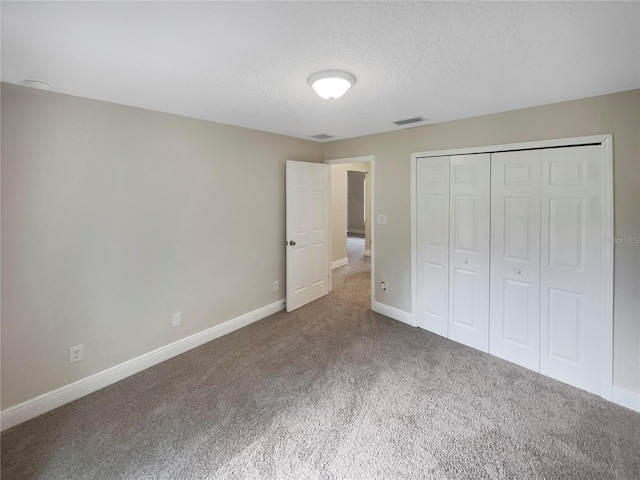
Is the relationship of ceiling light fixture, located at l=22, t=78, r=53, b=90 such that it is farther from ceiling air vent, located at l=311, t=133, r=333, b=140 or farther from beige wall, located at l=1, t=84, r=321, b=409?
ceiling air vent, located at l=311, t=133, r=333, b=140

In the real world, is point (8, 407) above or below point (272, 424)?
above

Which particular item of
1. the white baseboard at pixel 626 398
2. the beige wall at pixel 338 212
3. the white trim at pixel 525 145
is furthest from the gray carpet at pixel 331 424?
the beige wall at pixel 338 212

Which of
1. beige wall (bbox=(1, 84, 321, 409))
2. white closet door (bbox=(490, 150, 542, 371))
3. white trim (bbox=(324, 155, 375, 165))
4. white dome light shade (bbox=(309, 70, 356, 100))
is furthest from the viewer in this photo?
white trim (bbox=(324, 155, 375, 165))

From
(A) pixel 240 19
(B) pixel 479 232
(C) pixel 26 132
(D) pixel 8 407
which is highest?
(A) pixel 240 19

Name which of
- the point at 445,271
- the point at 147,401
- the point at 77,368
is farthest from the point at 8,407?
the point at 445,271

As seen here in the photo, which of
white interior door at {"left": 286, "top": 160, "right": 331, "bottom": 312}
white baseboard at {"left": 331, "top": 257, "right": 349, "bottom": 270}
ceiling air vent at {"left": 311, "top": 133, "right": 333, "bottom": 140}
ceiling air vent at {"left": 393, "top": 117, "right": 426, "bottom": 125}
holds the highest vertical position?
ceiling air vent at {"left": 311, "top": 133, "right": 333, "bottom": 140}

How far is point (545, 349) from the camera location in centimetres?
248

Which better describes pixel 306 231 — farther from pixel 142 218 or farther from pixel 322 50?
pixel 322 50

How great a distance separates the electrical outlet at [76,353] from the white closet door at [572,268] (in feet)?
12.1

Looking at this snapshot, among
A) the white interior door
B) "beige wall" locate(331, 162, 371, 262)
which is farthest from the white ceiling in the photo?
"beige wall" locate(331, 162, 371, 262)

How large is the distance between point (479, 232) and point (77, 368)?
11.7 feet

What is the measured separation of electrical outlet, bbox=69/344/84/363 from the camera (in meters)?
2.24

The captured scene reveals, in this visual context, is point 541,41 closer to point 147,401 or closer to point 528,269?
point 528,269

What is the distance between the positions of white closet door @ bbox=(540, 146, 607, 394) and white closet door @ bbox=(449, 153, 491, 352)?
451mm
